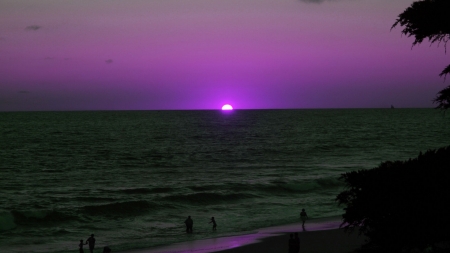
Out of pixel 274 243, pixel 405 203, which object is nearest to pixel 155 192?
pixel 274 243

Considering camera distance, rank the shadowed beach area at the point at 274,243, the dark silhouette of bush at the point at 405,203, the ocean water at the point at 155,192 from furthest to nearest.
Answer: the ocean water at the point at 155,192, the shadowed beach area at the point at 274,243, the dark silhouette of bush at the point at 405,203

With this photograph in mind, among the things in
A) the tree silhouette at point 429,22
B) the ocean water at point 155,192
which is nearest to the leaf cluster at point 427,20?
the tree silhouette at point 429,22

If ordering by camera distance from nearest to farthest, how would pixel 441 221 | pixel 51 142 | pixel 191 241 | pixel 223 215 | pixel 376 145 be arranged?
pixel 441 221 < pixel 191 241 < pixel 223 215 < pixel 376 145 < pixel 51 142

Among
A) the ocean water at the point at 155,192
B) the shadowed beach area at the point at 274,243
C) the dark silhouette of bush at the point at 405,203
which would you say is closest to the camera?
the dark silhouette of bush at the point at 405,203

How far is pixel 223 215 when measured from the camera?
35.8m

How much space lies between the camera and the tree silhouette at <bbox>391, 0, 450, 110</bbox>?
1220 cm

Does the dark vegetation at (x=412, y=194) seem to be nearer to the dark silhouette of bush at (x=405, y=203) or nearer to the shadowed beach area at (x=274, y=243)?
the dark silhouette of bush at (x=405, y=203)

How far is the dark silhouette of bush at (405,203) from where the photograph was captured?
11.4 meters

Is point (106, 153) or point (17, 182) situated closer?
point (17, 182)

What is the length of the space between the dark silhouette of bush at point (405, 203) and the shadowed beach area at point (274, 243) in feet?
37.5

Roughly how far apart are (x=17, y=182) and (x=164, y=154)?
1429 inches

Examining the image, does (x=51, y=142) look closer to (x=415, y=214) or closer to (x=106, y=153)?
(x=106, y=153)

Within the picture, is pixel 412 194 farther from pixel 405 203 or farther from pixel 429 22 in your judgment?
pixel 429 22

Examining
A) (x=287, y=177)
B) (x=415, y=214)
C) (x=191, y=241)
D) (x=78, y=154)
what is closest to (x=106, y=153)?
(x=78, y=154)
